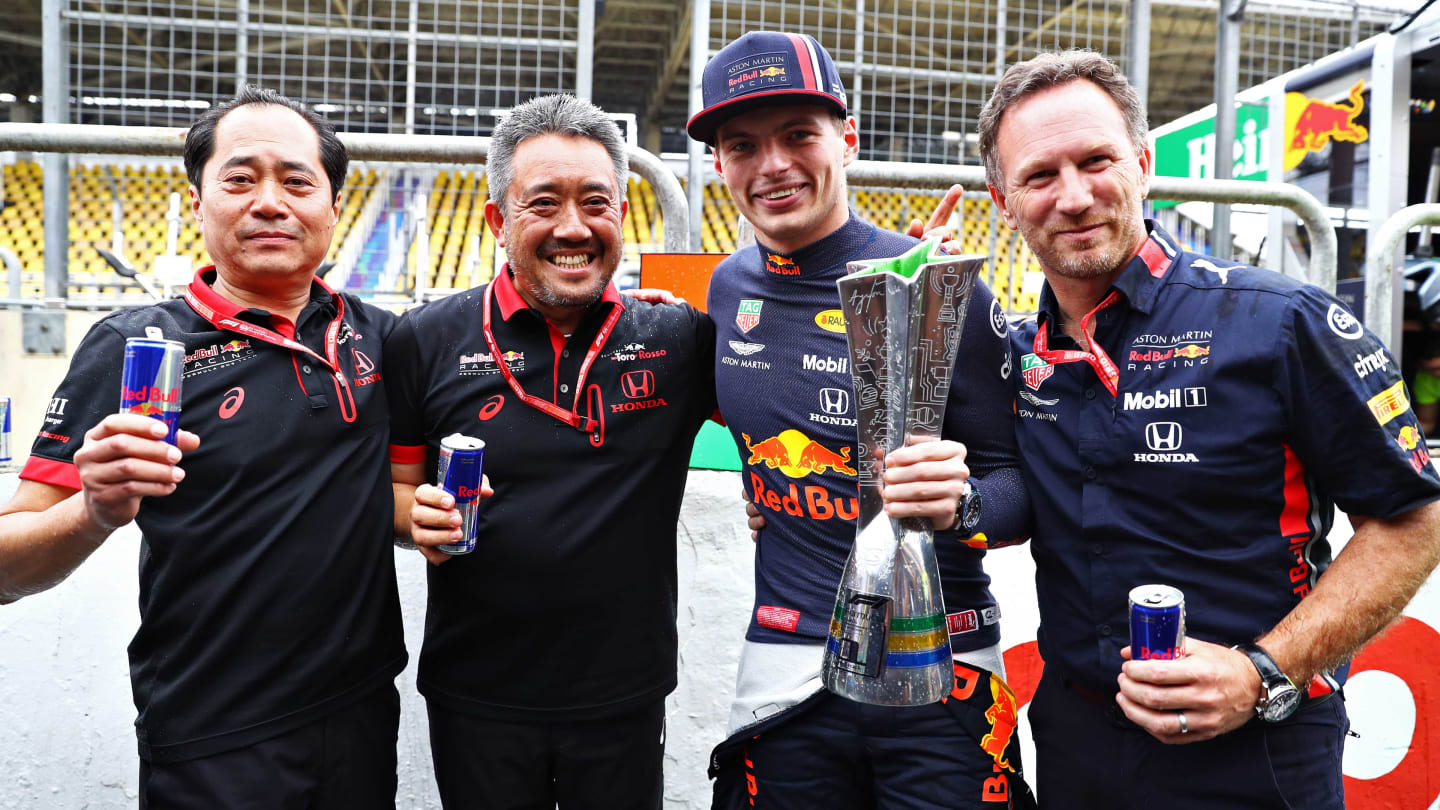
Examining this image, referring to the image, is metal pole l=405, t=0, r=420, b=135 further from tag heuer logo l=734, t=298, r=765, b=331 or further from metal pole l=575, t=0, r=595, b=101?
tag heuer logo l=734, t=298, r=765, b=331

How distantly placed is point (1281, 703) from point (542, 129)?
6.34 feet

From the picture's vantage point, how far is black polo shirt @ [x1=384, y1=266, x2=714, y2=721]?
217 cm

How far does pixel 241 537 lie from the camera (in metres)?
1.99

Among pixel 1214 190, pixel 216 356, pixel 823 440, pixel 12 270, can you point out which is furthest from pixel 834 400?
pixel 12 270

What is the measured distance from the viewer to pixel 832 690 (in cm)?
183

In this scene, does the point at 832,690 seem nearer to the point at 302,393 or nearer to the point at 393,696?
the point at 393,696

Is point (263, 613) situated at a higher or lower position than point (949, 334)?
lower

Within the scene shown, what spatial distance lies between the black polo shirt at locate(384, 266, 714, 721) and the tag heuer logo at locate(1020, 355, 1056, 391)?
0.79 metres

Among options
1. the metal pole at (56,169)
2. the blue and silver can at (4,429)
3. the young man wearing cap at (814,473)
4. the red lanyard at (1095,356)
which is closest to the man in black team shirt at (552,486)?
the young man wearing cap at (814,473)

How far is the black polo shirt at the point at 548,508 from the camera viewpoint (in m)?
2.17

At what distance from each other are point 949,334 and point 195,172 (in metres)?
1.72

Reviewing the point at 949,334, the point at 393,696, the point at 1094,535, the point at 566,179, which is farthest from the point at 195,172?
the point at 1094,535

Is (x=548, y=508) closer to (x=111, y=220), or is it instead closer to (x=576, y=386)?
(x=576, y=386)

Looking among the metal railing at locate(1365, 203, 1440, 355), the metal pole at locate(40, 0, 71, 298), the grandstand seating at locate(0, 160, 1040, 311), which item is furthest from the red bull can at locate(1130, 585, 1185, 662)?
the metal pole at locate(40, 0, 71, 298)
